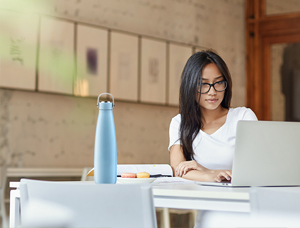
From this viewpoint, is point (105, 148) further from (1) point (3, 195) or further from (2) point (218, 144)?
(1) point (3, 195)

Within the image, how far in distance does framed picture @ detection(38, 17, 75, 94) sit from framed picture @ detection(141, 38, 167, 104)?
785 millimetres

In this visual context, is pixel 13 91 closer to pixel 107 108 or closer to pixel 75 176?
pixel 75 176

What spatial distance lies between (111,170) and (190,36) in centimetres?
345

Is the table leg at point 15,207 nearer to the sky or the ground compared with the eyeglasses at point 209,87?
nearer to the ground

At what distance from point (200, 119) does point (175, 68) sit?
89.2 inches

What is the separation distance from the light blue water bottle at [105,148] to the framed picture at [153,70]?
2.76 metres

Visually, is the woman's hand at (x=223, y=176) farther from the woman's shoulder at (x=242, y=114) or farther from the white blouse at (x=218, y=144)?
the woman's shoulder at (x=242, y=114)

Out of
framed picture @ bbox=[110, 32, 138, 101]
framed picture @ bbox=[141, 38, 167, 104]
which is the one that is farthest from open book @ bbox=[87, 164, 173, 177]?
framed picture @ bbox=[141, 38, 167, 104]

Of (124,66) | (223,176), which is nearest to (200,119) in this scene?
(223,176)

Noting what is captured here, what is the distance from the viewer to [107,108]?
1194mm

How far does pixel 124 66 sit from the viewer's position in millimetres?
3859

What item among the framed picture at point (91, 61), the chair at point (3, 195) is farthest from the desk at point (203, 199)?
the framed picture at point (91, 61)

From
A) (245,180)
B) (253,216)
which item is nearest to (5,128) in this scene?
(245,180)

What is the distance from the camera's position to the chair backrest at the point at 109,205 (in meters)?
0.80
